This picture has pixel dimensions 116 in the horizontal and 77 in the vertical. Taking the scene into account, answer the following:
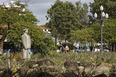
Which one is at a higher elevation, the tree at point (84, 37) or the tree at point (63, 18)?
the tree at point (63, 18)

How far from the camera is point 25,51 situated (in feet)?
37.8

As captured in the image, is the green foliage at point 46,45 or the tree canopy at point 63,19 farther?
the tree canopy at point 63,19

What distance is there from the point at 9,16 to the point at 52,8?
21291 mm

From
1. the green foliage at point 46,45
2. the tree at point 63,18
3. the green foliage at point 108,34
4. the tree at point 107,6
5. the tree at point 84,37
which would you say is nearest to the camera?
the green foliage at point 46,45

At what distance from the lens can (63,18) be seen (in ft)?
116

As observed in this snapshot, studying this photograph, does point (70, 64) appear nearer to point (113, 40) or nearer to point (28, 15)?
point (28, 15)

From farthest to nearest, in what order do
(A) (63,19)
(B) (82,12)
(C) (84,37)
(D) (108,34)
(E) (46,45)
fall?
(B) (82,12) → (A) (63,19) → (C) (84,37) → (D) (108,34) → (E) (46,45)

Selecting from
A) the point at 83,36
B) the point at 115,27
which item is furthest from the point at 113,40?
the point at 83,36

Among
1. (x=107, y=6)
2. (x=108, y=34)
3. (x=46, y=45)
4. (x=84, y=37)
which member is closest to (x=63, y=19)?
(x=107, y=6)

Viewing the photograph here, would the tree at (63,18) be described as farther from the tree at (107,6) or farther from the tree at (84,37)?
the tree at (84,37)

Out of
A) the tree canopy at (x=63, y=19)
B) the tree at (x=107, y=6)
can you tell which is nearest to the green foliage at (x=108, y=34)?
the tree at (x=107, y=6)

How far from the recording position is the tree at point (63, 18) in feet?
115

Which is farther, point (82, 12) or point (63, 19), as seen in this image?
point (82, 12)

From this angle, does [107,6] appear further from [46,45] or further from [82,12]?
[46,45]
